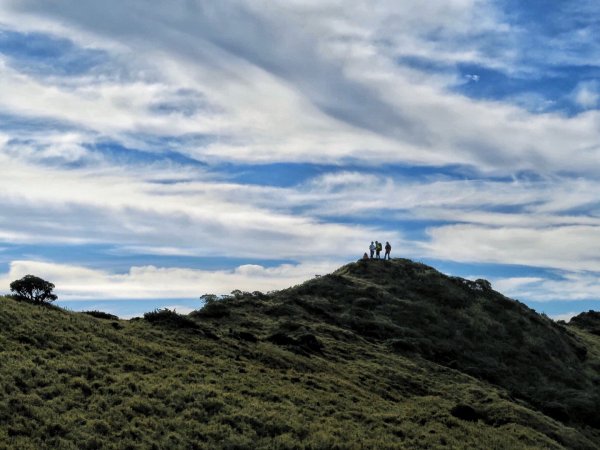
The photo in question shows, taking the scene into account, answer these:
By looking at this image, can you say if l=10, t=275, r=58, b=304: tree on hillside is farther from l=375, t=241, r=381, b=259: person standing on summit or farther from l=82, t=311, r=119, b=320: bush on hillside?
l=375, t=241, r=381, b=259: person standing on summit

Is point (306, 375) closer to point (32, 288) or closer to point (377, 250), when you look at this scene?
point (32, 288)

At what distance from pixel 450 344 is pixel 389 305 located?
807cm

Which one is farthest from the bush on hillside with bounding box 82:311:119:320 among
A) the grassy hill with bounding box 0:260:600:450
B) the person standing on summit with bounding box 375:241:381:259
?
the person standing on summit with bounding box 375:241:381:259

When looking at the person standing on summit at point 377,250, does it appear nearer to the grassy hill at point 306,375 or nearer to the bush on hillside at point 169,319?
the grassy hill at point 306,375

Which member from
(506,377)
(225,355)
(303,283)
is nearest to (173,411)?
(225,355)

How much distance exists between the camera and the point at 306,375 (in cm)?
3819

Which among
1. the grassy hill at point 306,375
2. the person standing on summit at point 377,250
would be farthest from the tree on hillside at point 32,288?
the person standing on summit at point 377,250

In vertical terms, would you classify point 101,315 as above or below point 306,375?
above

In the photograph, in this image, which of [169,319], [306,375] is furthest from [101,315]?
[306,375]

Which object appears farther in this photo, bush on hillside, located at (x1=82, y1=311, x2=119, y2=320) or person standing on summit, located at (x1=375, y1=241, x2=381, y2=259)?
person standing on summit, located at (x1=375, y1=241, x2=381, y2=259)

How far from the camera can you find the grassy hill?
26.1 meters

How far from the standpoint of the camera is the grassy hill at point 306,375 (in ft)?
85.8

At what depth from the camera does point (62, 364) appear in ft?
97.9

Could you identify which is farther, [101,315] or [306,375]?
[101,315]
